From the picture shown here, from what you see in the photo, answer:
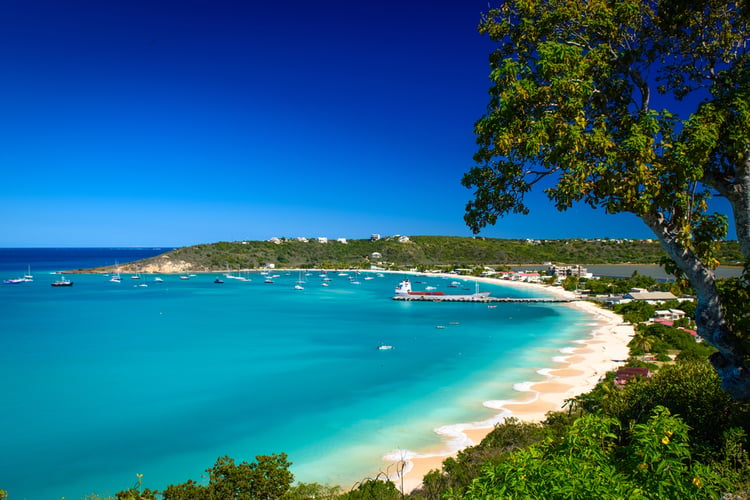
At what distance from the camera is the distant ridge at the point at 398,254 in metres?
154

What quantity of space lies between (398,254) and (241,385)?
14088cm

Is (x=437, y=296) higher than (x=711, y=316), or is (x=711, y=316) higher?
(x=711, y=316)

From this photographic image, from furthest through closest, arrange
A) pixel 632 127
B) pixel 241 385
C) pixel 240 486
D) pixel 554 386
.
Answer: pixel 241 385 < pixel 554 386 < pixel 240 486 < pixel 632 127

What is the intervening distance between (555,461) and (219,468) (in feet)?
27.1

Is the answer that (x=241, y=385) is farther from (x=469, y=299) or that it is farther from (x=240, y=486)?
(x=469, y=299)

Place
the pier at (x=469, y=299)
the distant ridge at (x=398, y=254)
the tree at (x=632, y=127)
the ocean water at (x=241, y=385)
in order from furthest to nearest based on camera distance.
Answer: the distant ridge at (x=398, y=254) → the pier at (x=469, y=299) → the ocean water at (x=241, y=385) → the tree at (x=632, y=127)

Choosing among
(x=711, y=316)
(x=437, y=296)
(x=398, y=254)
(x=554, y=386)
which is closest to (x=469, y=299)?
(x=437, y=296)

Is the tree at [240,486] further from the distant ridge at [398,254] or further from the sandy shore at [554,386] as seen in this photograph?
the distant ridge at [398,254]

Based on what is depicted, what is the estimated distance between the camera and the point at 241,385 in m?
30.3

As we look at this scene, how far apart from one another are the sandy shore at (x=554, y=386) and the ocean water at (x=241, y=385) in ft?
3.08

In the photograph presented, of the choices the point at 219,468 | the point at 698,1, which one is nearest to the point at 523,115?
the point at 698,1

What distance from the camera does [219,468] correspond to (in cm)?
1045

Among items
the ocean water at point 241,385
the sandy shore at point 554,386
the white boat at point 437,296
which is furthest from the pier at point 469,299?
the sandy shore at point 554,386

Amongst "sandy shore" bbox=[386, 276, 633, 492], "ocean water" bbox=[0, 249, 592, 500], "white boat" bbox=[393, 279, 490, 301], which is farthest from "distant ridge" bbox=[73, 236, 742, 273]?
"sandy shore" bbox=[386, 276, 633, 492]
